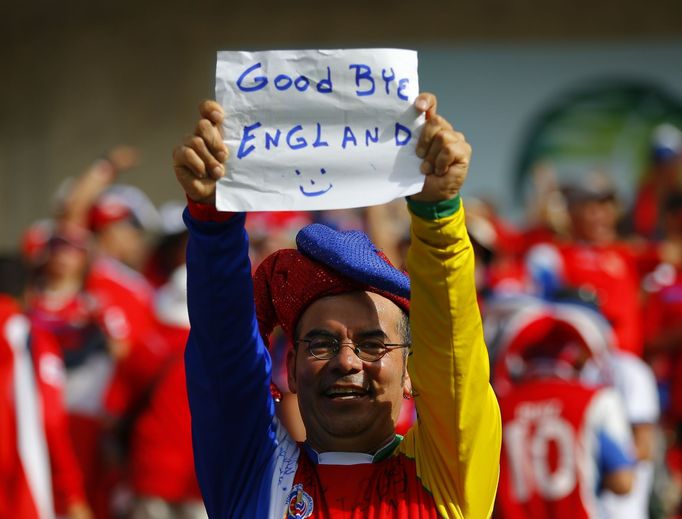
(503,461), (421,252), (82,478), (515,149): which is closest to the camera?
(421,252)

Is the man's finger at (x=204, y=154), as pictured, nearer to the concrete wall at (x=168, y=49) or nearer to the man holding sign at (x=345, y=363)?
the man holding sign at (x=345, y=363)

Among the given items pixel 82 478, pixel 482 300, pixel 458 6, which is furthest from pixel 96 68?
pixel 482 300

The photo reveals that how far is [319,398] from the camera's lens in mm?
2768

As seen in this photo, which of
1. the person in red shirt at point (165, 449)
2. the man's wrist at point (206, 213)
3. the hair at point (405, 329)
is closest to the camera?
the man's wrist at point (206, 213)

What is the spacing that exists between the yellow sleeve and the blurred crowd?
2336 mm

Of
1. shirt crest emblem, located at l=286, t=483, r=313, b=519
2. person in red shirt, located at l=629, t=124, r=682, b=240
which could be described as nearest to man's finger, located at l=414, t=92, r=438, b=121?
shirt crest emblem, located at l=286, t=483, r=313, b=519

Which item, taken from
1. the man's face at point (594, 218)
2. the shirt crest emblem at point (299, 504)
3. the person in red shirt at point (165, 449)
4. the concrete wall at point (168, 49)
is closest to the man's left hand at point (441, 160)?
the shirt crest emblem at point (299, 504)

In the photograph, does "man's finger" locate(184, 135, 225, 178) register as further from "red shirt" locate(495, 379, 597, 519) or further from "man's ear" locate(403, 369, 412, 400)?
"red shirt" locate(495, 379, 597, 519)

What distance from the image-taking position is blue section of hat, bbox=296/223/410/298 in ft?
9.15

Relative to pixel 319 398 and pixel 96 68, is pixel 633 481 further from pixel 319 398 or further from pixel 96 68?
pixel 96 68

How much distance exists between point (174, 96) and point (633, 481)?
Answer: 27.5 ft

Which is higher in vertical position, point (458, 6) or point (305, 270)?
point (458, 6)

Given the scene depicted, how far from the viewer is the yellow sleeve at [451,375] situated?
2.57 metres

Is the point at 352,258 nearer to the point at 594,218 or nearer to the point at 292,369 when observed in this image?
the point at 292,369
